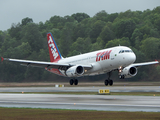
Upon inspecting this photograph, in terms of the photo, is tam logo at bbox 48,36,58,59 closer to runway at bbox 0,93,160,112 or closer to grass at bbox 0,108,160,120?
runway at bbox 0,93,160,112

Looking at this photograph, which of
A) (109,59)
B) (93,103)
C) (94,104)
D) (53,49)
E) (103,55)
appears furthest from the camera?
(53,49)

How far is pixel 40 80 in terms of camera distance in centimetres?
8288

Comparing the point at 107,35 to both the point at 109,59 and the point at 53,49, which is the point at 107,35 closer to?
the point at 53,49

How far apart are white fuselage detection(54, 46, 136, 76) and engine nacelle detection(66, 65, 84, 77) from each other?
1.48 metres

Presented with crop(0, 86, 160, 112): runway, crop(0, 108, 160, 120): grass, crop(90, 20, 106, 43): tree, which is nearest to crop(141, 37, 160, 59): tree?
crop(90, 20, 106, 43): tree

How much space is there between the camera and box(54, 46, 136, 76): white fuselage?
1743 inches

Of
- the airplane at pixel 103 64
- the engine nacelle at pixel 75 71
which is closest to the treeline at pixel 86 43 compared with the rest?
the airplane at pixel 103 64

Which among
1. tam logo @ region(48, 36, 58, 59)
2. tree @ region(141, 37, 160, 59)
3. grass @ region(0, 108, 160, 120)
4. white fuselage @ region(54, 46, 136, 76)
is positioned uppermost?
tree @ region(141, 37, 160, 59)

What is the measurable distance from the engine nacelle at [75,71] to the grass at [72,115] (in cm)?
3059

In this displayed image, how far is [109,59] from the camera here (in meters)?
45.7

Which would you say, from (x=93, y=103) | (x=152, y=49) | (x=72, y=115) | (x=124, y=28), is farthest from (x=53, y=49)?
(x=124, y=28)

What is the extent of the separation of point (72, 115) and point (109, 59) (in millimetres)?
30289

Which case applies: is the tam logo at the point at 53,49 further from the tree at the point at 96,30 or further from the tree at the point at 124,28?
the tree at the point at 96,30

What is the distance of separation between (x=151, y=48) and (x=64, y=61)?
4577 cm
